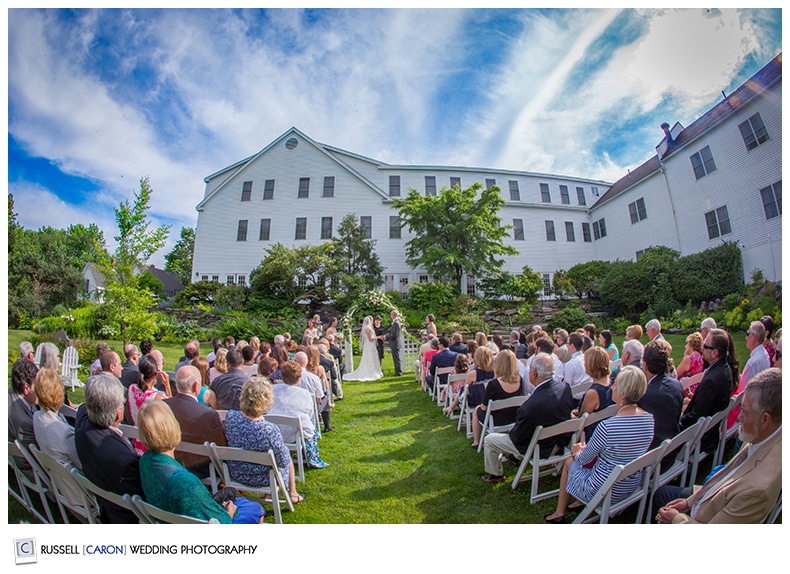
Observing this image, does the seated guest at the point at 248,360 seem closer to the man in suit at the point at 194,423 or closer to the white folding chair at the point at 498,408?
the man in suit at the point at 194,423

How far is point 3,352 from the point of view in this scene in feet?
11.8

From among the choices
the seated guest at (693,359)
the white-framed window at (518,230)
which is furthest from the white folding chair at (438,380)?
the white-framed window at (518,230)

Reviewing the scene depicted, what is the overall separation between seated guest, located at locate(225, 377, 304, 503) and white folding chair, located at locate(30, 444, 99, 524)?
2.77 feet

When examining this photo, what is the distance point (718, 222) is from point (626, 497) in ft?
28.5

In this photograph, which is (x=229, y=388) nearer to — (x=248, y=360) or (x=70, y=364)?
(x=248, y=360)

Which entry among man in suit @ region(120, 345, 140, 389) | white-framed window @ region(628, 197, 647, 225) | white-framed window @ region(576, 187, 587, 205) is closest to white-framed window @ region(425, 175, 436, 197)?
white-framed window @ region(576, 187, 587, 205)

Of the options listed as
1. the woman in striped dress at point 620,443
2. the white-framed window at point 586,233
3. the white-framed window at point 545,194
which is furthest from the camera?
the white-framed window at point 545,194

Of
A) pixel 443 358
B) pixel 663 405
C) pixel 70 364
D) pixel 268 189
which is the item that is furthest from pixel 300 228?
pixel 663 405

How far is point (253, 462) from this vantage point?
2.67 meters

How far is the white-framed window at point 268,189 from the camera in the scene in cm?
1828

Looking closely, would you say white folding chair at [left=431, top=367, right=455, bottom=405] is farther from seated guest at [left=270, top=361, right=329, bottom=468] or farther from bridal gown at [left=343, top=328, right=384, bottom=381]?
bridal gown at [left=343, top=328, right=384, bottom=381]

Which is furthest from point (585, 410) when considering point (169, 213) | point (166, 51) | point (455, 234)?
point (455, 234)

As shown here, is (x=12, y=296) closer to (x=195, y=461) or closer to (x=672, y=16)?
(x=195, y=461)

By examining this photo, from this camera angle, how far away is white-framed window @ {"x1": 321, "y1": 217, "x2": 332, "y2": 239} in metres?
18.0
